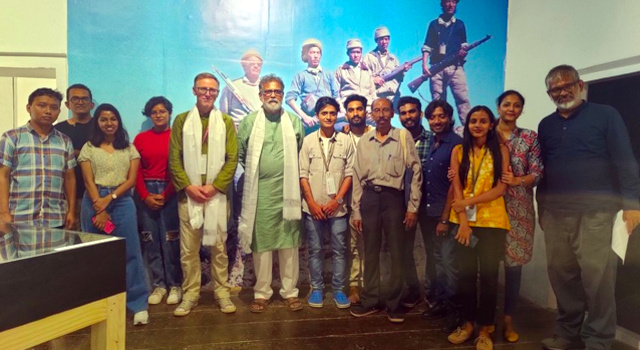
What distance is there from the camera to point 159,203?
2.88 meters

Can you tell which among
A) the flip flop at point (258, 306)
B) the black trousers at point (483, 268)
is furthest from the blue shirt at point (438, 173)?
the flip flop at point (258, 306)

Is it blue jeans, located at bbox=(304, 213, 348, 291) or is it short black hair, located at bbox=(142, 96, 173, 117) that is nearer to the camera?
blue jeans, located at bbox=(304, 213, 348, 291)

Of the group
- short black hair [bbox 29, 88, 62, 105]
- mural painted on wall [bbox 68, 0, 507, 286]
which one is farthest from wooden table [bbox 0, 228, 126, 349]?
mural painted on wall [bbox 68, 0, 507, 286]

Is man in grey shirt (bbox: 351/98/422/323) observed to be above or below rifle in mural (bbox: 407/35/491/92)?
below

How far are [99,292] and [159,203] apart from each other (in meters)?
1.61

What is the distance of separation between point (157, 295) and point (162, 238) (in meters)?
0.44

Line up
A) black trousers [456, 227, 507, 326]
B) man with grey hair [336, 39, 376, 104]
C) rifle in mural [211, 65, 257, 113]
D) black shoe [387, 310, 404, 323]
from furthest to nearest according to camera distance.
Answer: man with grey hair [336, 39, 376, 104] → rifle in mural [211, 65, 257, 113] → black shoe [387, 310, 404, 323] → black trousers [456, 227, 507, 326]

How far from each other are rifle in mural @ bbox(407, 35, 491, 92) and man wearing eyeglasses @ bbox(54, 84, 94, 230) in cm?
271

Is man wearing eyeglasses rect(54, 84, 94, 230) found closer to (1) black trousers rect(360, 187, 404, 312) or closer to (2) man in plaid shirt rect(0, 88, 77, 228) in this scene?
(2) man in plaid shirt rect(0, 88, 77, 228)

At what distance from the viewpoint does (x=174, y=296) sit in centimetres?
291

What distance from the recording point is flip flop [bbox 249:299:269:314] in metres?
2.79

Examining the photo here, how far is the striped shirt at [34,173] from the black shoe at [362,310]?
2.16m

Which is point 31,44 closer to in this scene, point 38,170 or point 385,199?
point 38,170

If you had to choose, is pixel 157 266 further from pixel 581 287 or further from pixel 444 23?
pixel 444 23
